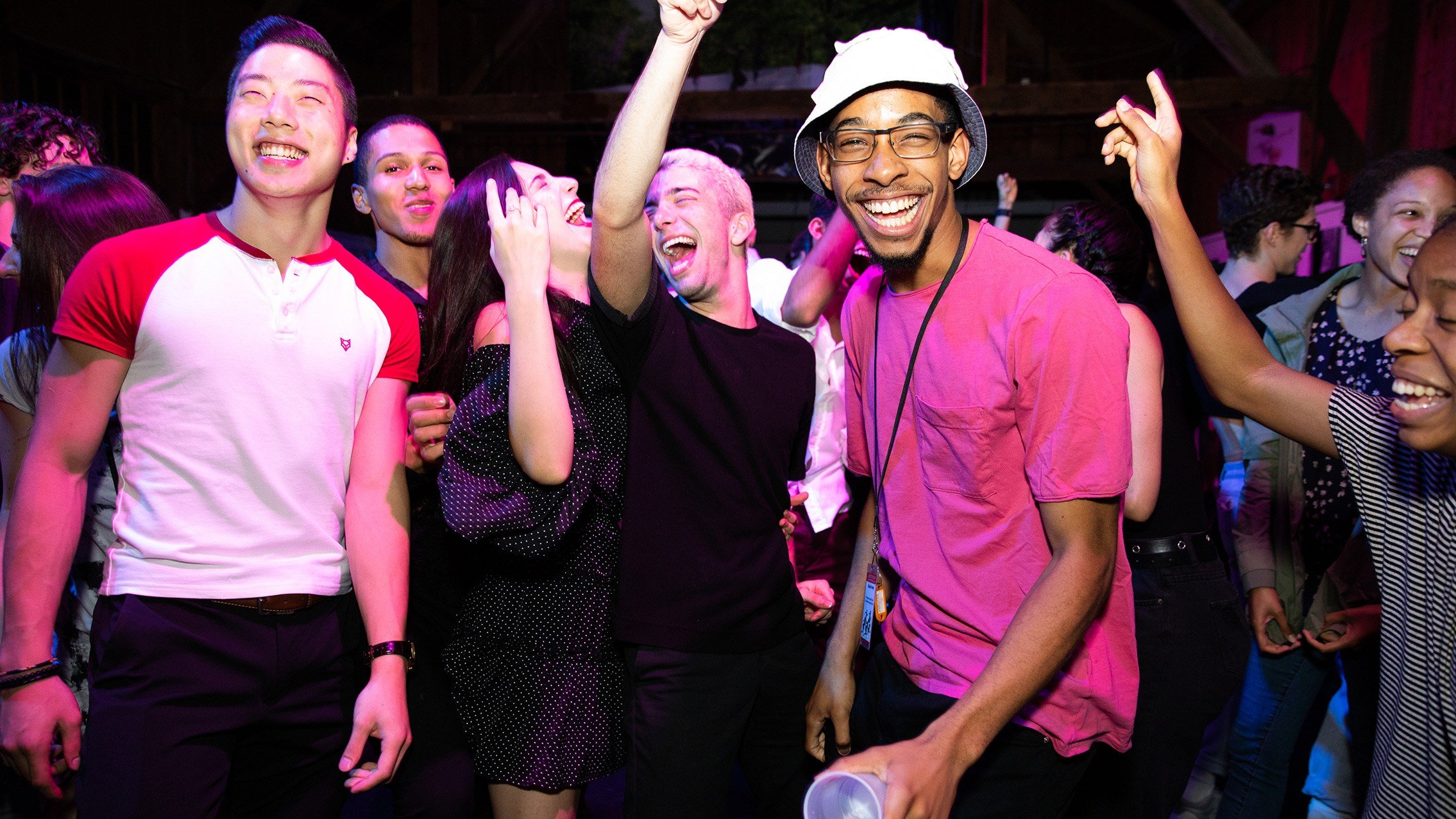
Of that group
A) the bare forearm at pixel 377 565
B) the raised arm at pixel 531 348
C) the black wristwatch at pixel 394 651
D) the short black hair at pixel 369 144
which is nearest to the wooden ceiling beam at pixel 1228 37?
the short black hair at pixel 369 144

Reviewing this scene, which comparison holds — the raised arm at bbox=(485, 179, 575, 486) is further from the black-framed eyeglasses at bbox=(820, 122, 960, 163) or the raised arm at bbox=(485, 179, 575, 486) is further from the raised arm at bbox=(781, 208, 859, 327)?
the raised arm at bbox=(781, 208, 859, 327)

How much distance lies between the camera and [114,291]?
171 cm

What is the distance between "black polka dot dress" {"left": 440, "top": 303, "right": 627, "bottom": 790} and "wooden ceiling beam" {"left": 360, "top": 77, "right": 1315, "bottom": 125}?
6.29m

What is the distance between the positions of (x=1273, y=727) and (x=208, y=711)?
2.85 m

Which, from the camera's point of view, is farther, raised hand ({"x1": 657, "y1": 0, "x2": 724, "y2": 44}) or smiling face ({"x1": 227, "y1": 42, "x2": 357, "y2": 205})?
smiling face ({"x1": 227, "y1": 42, "x2": 357, "y2": 205})

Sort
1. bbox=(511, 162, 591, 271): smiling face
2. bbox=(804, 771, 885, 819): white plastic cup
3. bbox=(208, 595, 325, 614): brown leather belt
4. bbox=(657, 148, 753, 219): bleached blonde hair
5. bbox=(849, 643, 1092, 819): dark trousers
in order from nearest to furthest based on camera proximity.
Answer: bbox=(804, 771, 885, 819): white plastic cup
bbox=(849, 643, 1092, 819): dark trousers
bbox=(208, 595, 325, 614): brown leather belt
bbox=(511, 162, 591, 271): smiling face
bbox=(657, 148, 753, 219): bleached blonde hair

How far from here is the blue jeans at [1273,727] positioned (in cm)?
273

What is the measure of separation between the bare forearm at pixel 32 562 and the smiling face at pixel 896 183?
1.62 meters

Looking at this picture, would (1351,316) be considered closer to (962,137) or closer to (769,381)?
(962,137)

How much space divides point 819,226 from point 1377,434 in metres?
2.72

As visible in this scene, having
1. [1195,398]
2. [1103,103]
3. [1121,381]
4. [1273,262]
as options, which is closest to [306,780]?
[1121,381]

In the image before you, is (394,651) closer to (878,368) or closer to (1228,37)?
(878,368)

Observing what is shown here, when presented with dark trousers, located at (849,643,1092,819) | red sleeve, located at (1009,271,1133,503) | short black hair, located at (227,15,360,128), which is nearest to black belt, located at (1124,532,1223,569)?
dark trousers, located at (849,643,1092,819)

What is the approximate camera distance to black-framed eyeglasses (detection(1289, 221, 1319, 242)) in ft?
11.8
